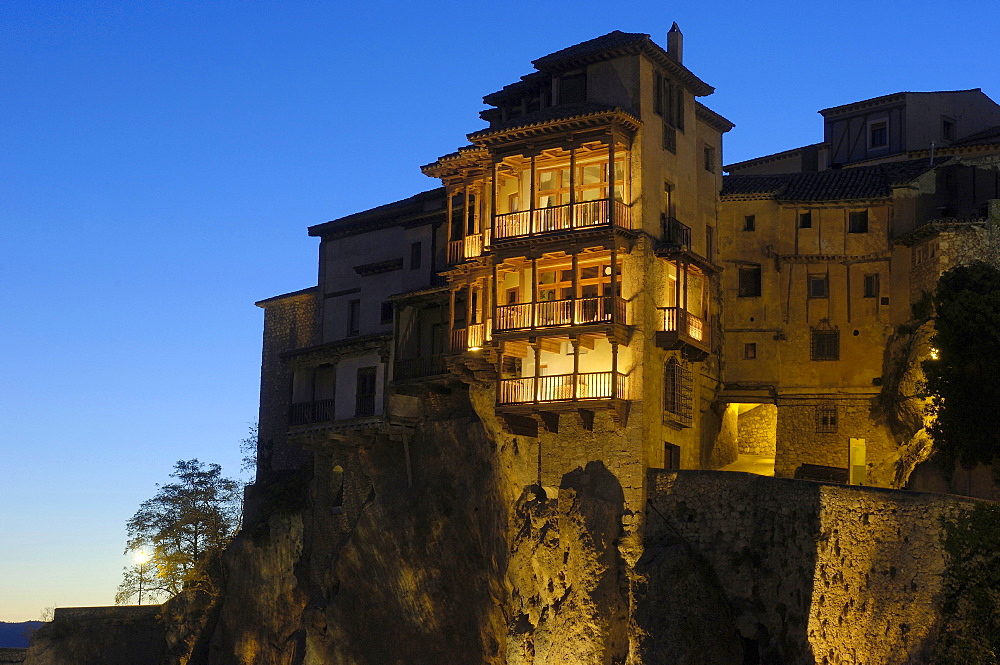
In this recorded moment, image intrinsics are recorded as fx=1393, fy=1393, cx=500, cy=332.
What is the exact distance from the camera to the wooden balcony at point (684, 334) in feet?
165

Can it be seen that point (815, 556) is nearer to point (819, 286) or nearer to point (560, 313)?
point (560, 313)

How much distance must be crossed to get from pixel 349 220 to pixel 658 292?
19.7 m

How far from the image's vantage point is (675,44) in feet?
185

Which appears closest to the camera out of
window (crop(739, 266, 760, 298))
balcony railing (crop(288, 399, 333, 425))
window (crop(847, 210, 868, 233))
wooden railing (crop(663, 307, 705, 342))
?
wooden railing (crop(663, 307, 705, 342))

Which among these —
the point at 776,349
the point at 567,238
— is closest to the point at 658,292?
the point at 567,238

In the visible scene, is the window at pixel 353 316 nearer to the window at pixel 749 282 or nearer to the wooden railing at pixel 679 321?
the window at pixel 749 282

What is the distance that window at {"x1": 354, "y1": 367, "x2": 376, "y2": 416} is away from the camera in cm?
5916

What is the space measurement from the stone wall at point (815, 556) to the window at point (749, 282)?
38.1ft

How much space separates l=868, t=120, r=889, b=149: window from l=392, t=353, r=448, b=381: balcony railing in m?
27.6

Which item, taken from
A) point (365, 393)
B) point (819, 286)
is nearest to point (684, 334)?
point (819, 286)

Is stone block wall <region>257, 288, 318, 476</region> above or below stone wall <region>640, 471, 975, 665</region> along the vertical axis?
above

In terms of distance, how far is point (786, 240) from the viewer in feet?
189

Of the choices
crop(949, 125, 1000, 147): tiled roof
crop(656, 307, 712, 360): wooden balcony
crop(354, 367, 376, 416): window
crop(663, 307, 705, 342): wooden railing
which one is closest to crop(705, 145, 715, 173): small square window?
crop(656, 307, 712, 360): wooden balcony

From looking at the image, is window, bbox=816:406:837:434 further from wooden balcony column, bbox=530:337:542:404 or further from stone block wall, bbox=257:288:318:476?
stone block wall, bbox=257:288:318:476
